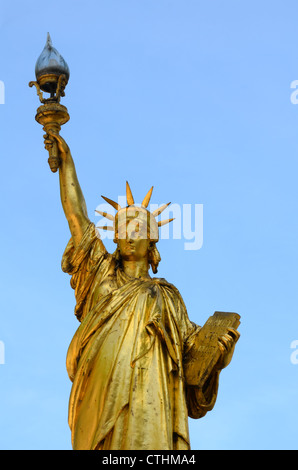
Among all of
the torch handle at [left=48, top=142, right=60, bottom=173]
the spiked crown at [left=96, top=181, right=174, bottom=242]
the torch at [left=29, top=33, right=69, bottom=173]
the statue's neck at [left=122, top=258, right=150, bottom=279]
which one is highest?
the torch at [left=29, top=33, right=69, bottom=173]

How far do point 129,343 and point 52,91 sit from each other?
11.7ft

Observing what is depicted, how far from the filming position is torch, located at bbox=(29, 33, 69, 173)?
1786 cm

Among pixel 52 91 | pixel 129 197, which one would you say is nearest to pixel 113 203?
pixel 129 197

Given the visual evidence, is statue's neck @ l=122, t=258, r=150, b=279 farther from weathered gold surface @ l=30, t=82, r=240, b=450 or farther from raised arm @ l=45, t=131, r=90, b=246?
raised arm @ l=45, t=131, r=90, b=246

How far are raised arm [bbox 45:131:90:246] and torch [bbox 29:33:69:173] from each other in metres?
0.08

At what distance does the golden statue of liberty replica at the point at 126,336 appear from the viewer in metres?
16.0

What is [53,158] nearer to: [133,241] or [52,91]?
[52,91]

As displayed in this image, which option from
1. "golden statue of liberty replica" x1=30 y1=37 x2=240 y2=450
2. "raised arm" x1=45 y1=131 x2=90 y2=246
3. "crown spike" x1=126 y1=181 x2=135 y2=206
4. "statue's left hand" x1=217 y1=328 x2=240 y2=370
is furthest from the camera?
"crown spike" x1=126 y1=181 x2=135 y2=206

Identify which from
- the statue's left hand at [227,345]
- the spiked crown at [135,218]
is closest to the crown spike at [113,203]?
the spiked crown at [135,218]

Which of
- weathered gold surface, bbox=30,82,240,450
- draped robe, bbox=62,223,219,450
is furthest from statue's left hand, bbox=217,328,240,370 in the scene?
draped robe, bbox=62,223,219,450

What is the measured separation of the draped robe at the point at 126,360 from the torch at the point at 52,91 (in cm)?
136

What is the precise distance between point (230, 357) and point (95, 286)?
6.42ft

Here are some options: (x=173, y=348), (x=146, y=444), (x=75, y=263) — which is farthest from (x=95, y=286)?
(x=146, y=444)

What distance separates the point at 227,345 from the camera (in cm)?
1680
